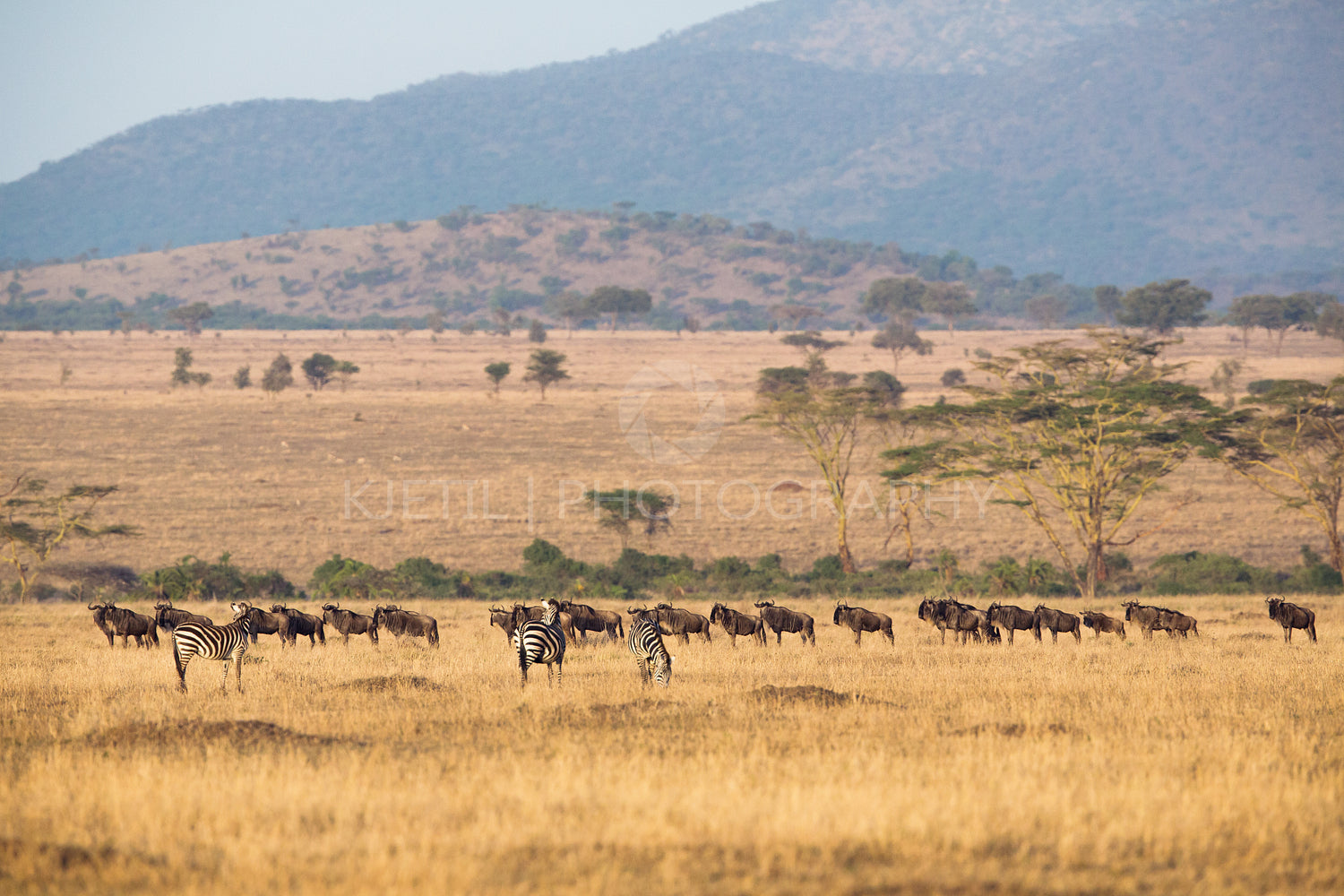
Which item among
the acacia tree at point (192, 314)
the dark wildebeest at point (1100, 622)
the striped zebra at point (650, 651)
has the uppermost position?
the acacia tree at point (192, 314)

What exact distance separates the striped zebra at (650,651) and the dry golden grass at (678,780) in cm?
36

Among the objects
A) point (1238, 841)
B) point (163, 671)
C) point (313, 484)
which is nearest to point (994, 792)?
point (1238, 841)

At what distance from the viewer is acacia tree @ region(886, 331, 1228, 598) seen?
112 ft

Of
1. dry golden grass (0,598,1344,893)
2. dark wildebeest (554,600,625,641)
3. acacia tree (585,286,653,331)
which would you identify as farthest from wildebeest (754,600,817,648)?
acacia tree (585,286,653,331)

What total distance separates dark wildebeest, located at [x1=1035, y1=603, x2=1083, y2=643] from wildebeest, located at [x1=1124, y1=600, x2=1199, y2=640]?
1.24 m

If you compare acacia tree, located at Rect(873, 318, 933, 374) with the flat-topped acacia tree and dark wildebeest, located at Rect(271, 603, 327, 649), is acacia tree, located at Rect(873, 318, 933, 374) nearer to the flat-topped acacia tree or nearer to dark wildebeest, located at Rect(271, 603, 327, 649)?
the flat-topped acacia tree

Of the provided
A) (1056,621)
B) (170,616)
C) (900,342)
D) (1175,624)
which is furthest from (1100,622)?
(900,342)

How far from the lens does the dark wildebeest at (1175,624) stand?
74.6ft

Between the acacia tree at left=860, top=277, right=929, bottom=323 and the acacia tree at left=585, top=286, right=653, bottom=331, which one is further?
the acacia tree at left=860, top=277, right=929, bottom=323

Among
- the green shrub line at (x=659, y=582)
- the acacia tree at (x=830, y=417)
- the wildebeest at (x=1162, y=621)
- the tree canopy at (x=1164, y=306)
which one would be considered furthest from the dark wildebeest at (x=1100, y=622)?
the tree canopy at (x=1164, y=306)

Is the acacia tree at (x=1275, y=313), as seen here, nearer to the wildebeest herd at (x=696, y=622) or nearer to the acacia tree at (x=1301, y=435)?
the acacia tree at (x=1301, y=435)

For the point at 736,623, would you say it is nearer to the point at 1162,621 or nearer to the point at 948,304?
the point at 1162,621

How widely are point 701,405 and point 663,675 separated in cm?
6207

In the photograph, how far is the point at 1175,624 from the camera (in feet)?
74.9
